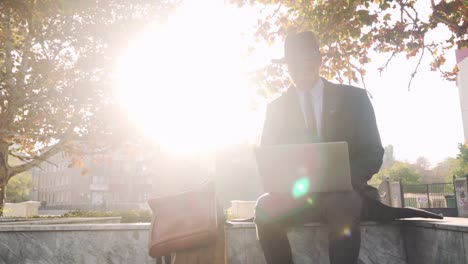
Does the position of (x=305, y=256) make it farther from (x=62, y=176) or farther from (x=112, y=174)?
(x=62, y=176)

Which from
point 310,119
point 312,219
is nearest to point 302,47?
point 310,119

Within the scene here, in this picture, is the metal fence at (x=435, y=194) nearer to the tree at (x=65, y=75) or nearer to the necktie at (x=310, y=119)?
the tree at (x=65, y=75)

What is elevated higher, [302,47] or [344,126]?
[302,47]

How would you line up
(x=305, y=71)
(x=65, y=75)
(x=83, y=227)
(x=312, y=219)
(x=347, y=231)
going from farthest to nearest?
1. (x=65, y=75)
2. (x=83, y=227)
3. (x=305, y=71)
4. (x=312, y=219)
5. (x=347, y=231)

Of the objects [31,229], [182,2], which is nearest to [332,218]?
[31,229]

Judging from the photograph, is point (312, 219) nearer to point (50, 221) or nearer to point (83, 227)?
point (83, 227)

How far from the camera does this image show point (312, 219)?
3133 millimetres

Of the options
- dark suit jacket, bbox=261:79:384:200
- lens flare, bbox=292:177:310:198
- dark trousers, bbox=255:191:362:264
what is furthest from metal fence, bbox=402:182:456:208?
lens flare, bbox=292:177:310:198

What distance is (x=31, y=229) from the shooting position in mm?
4387

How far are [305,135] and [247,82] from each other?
19.0ft

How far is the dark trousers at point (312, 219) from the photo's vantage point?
8.44 ft

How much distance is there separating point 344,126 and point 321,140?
228 millimetres

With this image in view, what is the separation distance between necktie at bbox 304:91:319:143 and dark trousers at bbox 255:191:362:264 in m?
0.67

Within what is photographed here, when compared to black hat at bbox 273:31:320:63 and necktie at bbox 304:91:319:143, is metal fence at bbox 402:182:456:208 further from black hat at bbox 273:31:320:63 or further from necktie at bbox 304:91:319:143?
black hat at bbox 273:31:320:63
